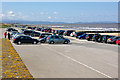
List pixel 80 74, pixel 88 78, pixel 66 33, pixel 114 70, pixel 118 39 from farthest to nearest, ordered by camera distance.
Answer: pixel 66 33 < pixel 118 39 < pixel 114 70 < pixel 80 74 < pixel 88 78

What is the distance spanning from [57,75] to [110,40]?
2421 centimetres

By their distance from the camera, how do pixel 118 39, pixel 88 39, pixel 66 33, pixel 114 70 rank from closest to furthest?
pixel 114 70 < pixel 118 39 < pixel 88 39 < pixel 66 33

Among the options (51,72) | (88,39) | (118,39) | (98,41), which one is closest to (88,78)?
(51,72)

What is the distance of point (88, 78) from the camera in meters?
10.8

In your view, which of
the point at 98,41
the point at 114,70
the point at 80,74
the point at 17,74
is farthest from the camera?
the point at 98,41

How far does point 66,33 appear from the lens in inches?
2319

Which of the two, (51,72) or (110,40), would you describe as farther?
(110,40)

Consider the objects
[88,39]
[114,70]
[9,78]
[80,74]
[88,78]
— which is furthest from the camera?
[88,39]

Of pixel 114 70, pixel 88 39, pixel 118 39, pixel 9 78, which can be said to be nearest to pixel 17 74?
pixel 9 78

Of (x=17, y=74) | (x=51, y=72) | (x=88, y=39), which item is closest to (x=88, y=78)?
(x=51, y=72)

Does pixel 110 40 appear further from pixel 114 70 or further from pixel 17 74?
pixel 17 74

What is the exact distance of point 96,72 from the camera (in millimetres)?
12359

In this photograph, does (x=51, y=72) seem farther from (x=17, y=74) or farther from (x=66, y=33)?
(x=66, y=33)

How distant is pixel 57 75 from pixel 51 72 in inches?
35.9
